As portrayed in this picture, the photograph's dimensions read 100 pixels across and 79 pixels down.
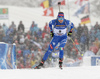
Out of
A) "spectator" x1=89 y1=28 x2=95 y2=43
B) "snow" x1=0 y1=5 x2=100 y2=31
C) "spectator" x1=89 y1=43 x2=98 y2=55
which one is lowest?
"spectator" x1=89 y1=43 x2=98 y2=55

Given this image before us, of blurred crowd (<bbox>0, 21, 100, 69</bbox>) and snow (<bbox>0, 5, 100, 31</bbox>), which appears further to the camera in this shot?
snow (<bbox>0, 5, 100, 31</bbox>)

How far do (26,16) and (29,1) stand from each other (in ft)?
39.1

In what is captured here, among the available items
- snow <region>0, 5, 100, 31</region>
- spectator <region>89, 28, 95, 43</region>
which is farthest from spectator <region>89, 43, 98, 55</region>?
snow <region>0, 5, 100, 31</region>

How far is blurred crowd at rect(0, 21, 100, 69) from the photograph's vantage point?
41.1ft

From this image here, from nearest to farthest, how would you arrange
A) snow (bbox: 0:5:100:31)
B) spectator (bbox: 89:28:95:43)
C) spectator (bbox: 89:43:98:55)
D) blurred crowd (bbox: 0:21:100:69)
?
blurred crowd (bbox: 0:21:100:69) → spectator (bbox: 89:43:98:55) → spectator (bbox: 89:28:95:43) → snow (bbox: 0:5:100:31)

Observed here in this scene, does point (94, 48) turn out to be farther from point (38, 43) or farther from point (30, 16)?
point (30, 16)

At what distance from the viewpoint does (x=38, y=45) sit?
13180 mm

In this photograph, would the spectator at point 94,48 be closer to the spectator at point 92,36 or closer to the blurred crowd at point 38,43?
the blurred crowd at point 38,43

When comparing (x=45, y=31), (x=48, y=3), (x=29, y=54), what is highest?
(x=48, y=3)

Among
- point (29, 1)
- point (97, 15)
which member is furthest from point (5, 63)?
point (29, 1)

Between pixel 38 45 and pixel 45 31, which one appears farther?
pixel 45 31

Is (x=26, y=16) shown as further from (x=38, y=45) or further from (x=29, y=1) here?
(x=38, y=45)

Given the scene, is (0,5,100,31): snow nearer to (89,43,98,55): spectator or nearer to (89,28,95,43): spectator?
(89,28,95,43): spectator

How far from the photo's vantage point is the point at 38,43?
43.9 ft
